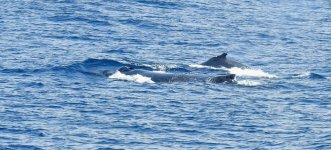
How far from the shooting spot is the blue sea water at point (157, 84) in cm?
3400

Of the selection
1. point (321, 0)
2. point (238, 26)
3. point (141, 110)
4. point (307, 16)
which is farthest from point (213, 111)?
point (321, 0)

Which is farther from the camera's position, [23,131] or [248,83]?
[248,83]

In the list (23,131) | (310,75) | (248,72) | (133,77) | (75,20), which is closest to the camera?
(23,131)

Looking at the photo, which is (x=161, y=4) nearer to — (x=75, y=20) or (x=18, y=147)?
(x=75, y=20)

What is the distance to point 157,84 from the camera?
143ft

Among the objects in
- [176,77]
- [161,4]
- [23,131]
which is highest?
[23,131]

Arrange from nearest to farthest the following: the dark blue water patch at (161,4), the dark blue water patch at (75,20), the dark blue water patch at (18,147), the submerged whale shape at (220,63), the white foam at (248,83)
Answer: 1. the dark blue water patch at (18,147)
2. the white foam at (248,83)
3. the submerged whale shape at (220,63)
4. the dark blue water patch at (75,20)
5. the dark blue water patch at (161,4)

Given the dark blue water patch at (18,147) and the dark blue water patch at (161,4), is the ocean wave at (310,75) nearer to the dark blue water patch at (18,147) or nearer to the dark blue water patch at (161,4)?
the dark blue water patch at (18,147)

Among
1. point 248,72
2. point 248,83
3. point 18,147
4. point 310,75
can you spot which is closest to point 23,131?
point 18,147

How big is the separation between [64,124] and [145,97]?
611 centimetres

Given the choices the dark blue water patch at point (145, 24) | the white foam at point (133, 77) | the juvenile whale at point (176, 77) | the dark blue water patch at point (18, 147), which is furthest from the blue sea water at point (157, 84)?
the juvenile whale at point (176, 77)

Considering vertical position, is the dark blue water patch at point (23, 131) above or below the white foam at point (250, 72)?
above

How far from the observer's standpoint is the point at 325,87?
1741 inches

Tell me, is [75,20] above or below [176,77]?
below
